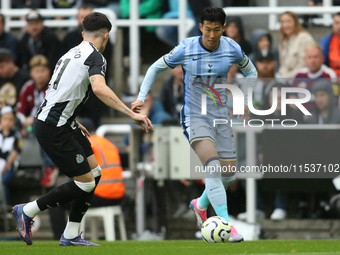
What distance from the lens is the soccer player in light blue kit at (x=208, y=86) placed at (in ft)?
20.7

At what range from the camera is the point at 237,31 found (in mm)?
9281

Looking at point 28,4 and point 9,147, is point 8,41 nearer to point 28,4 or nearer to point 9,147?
point 28,4

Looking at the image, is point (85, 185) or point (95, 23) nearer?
point (95, 23)

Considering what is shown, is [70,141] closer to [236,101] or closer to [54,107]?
[54,107]

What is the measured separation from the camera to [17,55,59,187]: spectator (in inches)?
386

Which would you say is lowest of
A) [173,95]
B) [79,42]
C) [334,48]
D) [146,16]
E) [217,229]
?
[217,229]

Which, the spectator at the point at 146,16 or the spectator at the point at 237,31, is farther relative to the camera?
the spectator at the point at 146,16

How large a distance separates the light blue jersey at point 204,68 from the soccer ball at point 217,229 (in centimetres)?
114

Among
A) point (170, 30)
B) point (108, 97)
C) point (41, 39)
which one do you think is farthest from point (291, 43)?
point (108, 97)

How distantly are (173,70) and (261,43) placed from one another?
1.48m

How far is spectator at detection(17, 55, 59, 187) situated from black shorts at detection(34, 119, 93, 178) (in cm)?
390

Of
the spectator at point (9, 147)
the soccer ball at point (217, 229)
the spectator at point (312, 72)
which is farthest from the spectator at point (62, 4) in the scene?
the soccer ball at point (217, 229)

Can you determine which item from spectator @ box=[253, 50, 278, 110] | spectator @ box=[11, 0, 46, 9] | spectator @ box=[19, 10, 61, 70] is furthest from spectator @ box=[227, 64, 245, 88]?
spectator @ box=[11, 0, 46, 9]

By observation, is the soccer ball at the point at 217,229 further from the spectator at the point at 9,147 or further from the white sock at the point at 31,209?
the spectator at the point at 9,147
